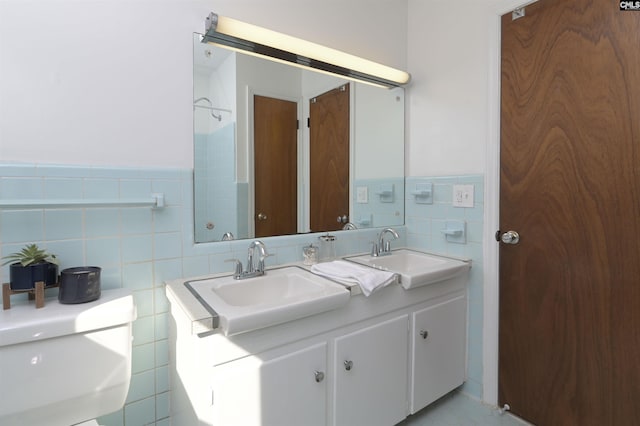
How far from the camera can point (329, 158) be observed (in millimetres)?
1939

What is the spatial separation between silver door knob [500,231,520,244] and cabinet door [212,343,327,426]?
3.54 ft

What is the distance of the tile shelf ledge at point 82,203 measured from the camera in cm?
101

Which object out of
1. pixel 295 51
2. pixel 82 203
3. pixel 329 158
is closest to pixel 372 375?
pixel 329 158

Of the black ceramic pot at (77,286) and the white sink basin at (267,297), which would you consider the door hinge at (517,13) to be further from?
the black ceramic pot at (77,286)

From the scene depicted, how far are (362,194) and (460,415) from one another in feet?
4.34

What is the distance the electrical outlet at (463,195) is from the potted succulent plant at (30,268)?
186 cm

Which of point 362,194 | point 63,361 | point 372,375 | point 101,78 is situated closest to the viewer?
point 63,361

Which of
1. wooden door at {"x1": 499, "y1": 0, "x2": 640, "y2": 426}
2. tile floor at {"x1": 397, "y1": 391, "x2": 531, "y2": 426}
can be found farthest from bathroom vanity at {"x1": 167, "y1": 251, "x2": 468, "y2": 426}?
wooden door at {"x1": 499, "y1": 0, "x2": 640, "y2": 426}

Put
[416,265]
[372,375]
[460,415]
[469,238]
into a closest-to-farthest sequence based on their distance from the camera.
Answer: [372,375] → [460,415] → [469,238] → [416,265]

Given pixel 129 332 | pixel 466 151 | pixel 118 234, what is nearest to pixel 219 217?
pixel 118 234

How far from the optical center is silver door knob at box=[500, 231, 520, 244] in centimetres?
162

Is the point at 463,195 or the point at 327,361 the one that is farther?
the point at 463,195

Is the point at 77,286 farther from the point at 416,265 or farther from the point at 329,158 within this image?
the point at 416,265

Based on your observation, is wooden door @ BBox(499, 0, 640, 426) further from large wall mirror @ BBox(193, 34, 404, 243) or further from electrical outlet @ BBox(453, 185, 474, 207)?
large wall mirror @ BBox(193, 34, 404, 243)
